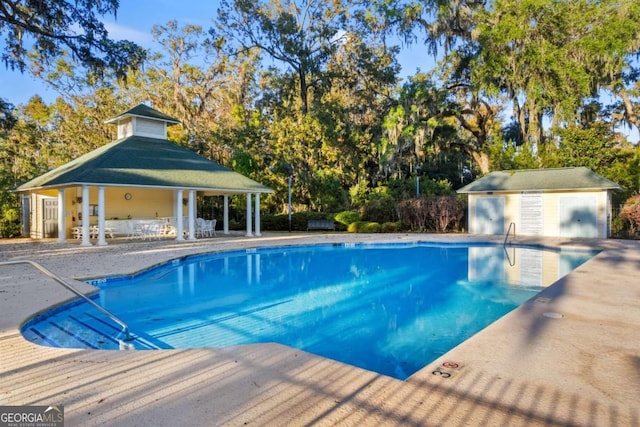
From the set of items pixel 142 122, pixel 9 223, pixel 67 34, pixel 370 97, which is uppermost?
pixel 370 97

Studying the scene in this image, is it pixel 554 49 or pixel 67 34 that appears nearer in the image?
pixel 67 34

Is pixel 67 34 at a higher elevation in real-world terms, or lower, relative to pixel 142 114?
higher

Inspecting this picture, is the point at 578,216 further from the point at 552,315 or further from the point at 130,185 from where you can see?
the point at 130,185

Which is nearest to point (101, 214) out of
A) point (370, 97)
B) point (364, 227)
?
point (364, 227)

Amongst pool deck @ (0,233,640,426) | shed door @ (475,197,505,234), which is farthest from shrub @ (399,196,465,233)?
pool deck @ (0,233,640,426)

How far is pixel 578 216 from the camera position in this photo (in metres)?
15.5

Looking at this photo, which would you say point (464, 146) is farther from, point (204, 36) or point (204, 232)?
point (204, 36)

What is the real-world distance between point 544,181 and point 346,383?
1645 centimetres

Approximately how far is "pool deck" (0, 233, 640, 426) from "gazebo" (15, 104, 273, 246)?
10.0 meters

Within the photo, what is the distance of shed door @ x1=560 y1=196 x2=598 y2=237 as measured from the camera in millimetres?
15188

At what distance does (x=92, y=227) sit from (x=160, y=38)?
15.8 metres

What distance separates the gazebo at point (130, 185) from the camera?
44.1ft

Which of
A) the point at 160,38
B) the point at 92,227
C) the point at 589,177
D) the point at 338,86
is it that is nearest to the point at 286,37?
the point at 338,86

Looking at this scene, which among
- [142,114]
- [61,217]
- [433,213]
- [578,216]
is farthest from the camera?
[433,213]
